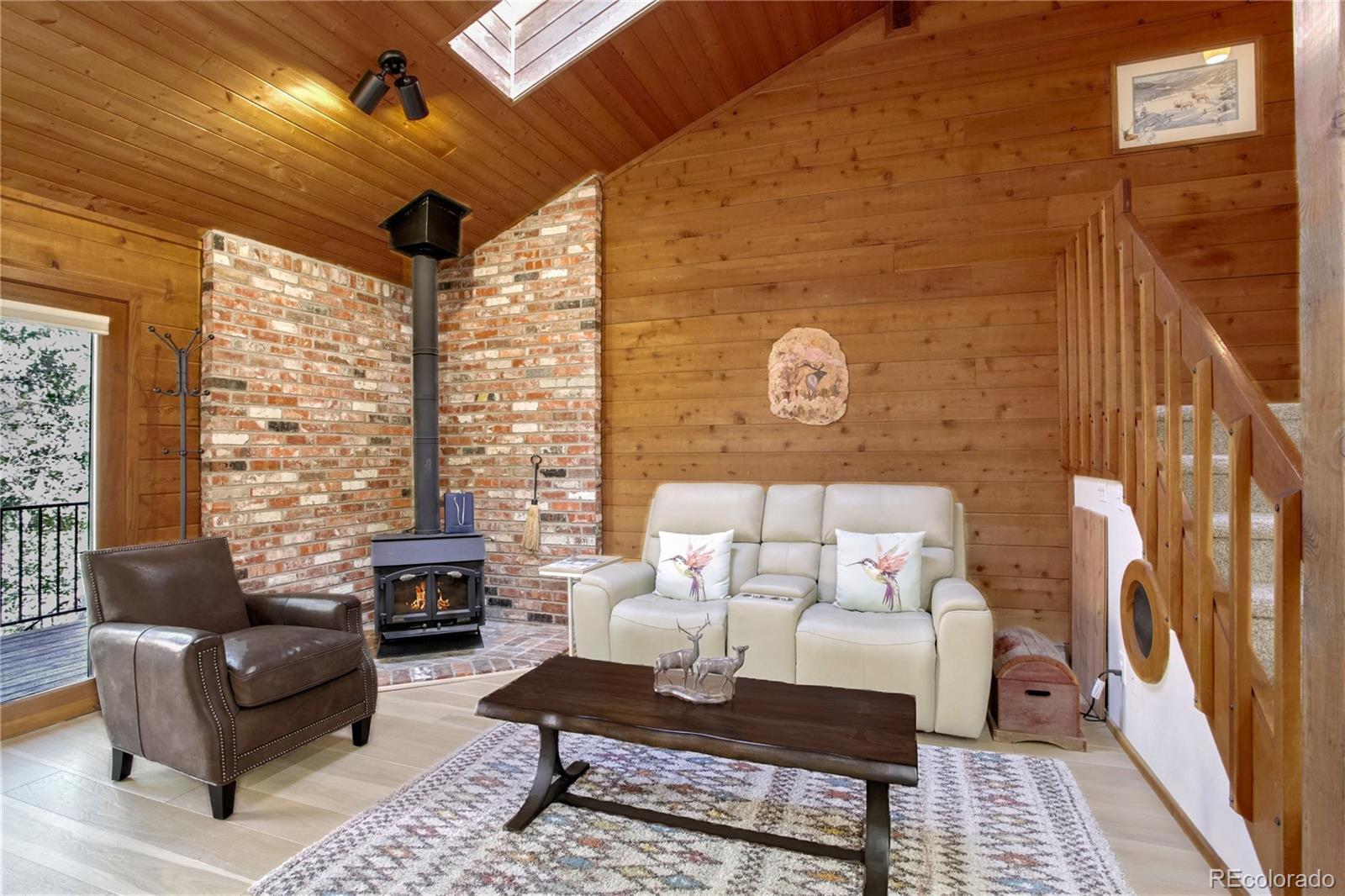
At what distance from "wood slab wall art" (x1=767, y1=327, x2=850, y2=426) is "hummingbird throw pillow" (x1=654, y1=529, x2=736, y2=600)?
100cm

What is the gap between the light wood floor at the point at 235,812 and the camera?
189 centimetres

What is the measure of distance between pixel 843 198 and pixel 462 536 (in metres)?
3.09

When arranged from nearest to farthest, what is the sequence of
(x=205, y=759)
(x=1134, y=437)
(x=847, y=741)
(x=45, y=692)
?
(x=847, y=741) < (x=205, y=759) < (x=1134, y=437) < (x=45, y=692)

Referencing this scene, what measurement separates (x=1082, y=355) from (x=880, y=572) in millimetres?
1421

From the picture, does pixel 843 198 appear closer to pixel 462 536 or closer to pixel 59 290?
pixel 462 536

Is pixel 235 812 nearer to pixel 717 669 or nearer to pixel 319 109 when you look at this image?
pixel 717 669

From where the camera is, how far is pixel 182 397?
3459mm

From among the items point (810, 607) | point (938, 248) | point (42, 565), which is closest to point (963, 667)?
point (810, 607)

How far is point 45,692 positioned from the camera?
2975 millimetres

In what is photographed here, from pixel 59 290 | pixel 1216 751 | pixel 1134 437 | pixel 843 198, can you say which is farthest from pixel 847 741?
pixel 59 290

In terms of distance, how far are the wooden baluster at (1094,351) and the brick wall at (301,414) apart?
422 centimetres

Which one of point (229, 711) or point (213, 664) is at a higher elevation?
point (213, 664)

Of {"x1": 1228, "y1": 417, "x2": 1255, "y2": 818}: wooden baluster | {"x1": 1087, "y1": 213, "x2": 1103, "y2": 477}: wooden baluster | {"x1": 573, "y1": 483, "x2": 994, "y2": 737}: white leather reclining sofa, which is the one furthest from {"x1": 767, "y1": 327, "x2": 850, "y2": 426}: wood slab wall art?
{"x1": 1228, "y1": 417, "x2": 1255, "y2": 818}: wooden baluster

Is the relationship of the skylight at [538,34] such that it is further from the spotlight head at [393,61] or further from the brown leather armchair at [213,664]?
the brown leather armchair at [213,664]
